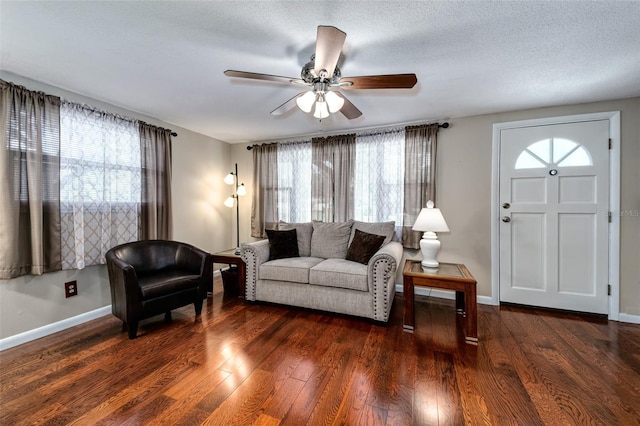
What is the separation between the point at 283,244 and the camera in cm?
319

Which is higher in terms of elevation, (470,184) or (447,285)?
(470,184)

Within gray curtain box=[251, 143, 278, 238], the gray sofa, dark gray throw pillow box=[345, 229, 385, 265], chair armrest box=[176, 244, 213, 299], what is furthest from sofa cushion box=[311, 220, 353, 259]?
chair armrest box=[176, 244, 213, 299]

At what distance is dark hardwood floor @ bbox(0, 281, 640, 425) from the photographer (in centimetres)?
141

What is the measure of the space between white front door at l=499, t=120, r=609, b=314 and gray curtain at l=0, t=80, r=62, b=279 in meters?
4.51

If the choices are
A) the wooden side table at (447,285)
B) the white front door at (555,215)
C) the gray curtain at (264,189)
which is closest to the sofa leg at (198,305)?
the gray curtain at (264,189)

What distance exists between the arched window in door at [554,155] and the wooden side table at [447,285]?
1468 mm

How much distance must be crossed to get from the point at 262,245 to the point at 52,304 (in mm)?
1946

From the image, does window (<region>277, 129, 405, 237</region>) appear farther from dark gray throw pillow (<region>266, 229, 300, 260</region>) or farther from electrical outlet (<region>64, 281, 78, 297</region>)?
electrical outlet (<region>64, 281, 78, 297</region>)

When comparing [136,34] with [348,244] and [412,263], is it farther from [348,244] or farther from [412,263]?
[412,263]

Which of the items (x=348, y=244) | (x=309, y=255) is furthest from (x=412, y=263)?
(x=309, y=255)

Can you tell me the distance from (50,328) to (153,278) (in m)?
0.93

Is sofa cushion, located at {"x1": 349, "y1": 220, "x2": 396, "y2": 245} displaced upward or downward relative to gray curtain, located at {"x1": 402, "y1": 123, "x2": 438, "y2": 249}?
downward

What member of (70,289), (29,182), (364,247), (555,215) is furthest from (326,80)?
(70,289)

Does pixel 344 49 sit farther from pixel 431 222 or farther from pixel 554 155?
pixel 554 155
